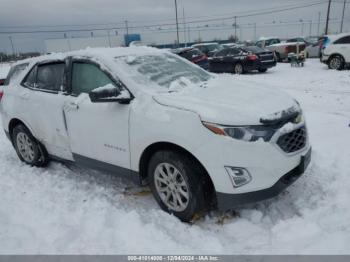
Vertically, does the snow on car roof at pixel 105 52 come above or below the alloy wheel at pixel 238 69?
above

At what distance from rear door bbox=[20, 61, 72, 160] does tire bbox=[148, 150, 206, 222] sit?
1.55 m

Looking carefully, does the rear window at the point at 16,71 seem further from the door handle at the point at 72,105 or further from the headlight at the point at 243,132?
the headlight at the point at 243,132

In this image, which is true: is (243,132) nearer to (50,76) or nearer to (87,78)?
(87,78)

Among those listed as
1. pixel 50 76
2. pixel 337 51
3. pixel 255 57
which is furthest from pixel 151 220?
pixel 337 51

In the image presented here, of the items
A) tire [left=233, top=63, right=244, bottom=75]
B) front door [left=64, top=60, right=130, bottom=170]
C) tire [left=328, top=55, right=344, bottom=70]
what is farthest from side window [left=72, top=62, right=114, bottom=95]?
tire [left=328, top=55, right=344, bottom=70]

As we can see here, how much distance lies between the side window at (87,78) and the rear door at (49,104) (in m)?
0.24

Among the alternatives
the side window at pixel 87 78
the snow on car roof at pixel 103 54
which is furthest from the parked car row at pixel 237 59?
the side window at pixel 87 78

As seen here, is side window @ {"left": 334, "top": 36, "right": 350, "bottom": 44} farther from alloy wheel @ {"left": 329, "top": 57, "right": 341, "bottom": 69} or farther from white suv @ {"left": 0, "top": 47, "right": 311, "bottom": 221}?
white suv @ {"left": 0, "top": 47, "right": 311, "bottom": 221}

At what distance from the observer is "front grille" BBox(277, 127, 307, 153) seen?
2.93 metres

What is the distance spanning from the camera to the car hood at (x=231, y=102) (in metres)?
2.87

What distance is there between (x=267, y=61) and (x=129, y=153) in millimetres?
13551

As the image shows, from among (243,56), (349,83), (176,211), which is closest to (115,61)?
(176,211)

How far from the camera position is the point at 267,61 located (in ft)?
50.8

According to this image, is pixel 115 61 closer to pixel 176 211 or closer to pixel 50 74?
pixel 50 74
